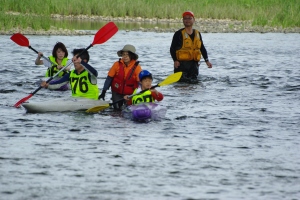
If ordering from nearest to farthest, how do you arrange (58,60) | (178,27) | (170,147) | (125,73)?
(170,147)
(125,73)
(58,60)
(178,27)

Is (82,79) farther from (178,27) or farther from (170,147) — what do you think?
(178,27)

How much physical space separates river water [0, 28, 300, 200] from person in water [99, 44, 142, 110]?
0.43 meters

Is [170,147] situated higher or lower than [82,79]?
lower

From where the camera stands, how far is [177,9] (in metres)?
39.0

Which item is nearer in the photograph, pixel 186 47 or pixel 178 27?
pixel 186 47

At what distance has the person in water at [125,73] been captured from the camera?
12.4 meters

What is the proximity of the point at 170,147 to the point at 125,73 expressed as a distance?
101 inches

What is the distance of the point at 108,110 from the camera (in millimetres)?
12828

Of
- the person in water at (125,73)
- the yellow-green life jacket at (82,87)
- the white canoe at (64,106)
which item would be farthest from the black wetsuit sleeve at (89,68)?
the white canoe at (64,106)

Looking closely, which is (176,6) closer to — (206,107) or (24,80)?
(24,80)

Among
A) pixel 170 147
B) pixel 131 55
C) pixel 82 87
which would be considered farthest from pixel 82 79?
pixel 170 147

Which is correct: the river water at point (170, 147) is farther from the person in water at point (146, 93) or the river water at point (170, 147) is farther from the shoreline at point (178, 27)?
the shoreline at point (178, 27)

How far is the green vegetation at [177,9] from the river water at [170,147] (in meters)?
18.1

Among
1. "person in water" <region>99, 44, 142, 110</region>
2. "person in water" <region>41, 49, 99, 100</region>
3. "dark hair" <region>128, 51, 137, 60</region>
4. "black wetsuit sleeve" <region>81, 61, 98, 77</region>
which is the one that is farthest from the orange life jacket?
"black wetsuit sleeve" <region>81, 61, 98, 77</region>
